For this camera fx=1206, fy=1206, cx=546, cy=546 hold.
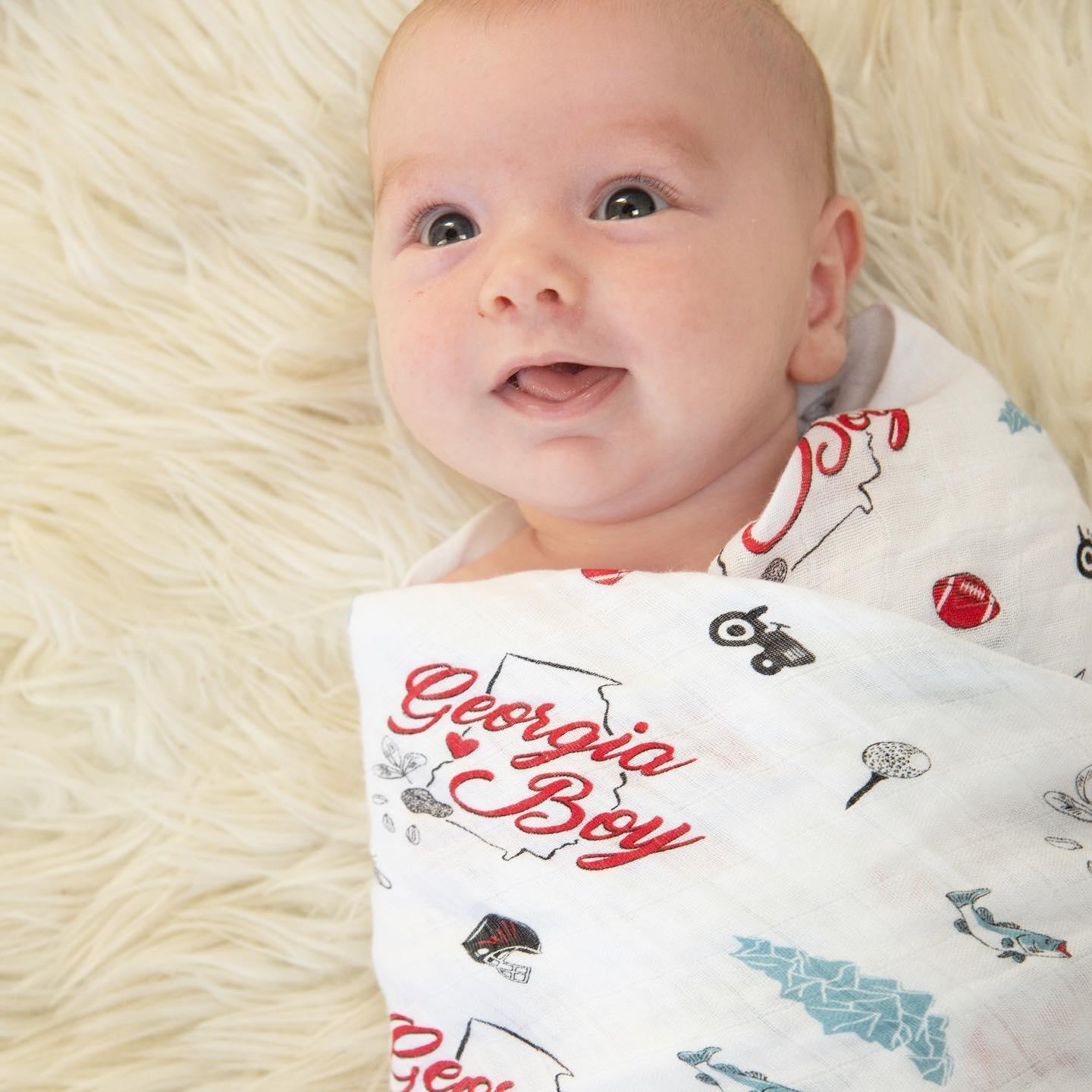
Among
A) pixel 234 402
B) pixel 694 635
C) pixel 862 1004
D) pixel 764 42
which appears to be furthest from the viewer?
pixel 234 402

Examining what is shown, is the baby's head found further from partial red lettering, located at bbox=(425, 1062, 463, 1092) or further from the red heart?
partial red lettering, located at bbox=(425, 1062, 463, 1092)

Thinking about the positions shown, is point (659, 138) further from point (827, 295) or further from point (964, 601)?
point (964, 601)

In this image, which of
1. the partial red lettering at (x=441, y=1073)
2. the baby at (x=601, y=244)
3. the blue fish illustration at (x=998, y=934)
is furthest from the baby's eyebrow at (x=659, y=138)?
the partial red lettering at (x=441, y=1073)

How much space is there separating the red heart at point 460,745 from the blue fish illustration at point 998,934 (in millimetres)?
416

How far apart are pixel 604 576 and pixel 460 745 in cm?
20

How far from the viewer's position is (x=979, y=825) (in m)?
0.97

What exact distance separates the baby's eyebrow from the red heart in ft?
1.78

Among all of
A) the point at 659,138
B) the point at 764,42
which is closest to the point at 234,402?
the point at 659,138

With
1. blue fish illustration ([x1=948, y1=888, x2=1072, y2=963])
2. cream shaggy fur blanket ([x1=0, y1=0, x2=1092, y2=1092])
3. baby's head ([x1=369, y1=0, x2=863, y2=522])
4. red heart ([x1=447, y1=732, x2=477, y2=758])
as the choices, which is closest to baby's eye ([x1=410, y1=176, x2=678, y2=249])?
baby's head ([x1=369, y1=0, x2=863, y2=522])

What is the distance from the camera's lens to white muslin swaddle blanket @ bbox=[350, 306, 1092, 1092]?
0.94 meters

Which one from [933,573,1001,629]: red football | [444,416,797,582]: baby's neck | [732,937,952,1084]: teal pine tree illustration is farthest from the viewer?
[444,416,797,582]: baby's neck

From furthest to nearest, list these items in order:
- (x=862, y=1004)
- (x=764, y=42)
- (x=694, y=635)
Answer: (x=764, y=42) → (x=694, y=635) → (x=862, y=1004)

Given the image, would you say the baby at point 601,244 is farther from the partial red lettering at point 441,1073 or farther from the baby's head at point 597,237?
the partial red lettering at point 441,1073

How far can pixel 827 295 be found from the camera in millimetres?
1241
